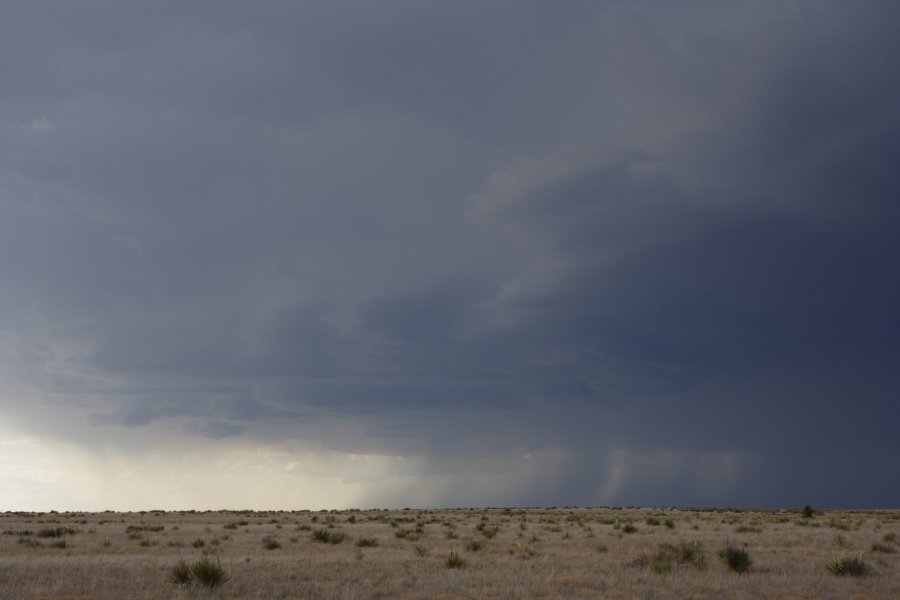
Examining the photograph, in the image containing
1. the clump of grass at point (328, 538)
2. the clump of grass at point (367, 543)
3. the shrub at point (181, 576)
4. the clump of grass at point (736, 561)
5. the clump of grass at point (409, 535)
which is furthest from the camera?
the clump of grass at point (409, 535)

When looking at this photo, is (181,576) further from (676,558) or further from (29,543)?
(29,543)

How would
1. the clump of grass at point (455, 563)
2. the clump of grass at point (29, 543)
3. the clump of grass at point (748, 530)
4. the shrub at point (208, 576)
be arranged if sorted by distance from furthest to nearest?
the clump of grass at point (748, 530), the clump of grass at point (29, 543), the clump of grass at point (455, 563), the shrub at point (208, 576)

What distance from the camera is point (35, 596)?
15.9 metres

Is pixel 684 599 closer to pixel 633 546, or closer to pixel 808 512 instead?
pixel 633 546

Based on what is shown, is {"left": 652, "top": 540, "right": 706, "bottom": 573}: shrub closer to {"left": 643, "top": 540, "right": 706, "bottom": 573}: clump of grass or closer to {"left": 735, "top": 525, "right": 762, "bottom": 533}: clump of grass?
{"left": 643, "top": 540, "right": 706, "bottom": 573}: clump of grass

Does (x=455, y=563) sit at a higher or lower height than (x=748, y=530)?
higher

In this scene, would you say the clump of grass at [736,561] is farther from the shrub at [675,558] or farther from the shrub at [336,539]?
the shrub at [336,539]

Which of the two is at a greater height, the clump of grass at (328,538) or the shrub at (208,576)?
the shrub at (208,576)

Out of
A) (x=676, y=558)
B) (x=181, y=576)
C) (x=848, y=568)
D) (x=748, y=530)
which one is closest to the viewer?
(x=181, y=576)

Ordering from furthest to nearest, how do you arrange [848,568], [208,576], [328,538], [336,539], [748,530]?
1. [748,530]
2. [328,538]
3. [336,539]
4. [848,568]
5. [208,576]

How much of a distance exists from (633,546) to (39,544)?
2847 cm

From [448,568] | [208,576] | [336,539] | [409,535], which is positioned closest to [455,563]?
[448,568]

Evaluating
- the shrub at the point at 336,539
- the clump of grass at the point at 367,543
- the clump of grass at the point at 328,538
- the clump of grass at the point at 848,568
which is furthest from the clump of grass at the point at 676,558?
the clump of grass at the point at 328,538

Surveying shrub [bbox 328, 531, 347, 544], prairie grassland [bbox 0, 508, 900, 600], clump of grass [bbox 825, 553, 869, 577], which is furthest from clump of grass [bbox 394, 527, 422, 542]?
clump of grass [bbox 825, 553, 869, 577]
